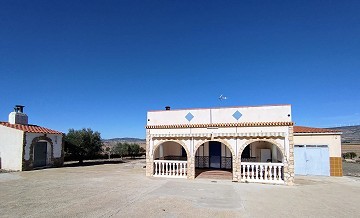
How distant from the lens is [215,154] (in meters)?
18.2

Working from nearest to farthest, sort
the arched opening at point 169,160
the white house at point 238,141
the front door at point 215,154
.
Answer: the white house at point 238,141, the arched opening at point 169,160, the front door at point 215,154

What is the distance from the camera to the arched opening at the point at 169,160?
15398 mm

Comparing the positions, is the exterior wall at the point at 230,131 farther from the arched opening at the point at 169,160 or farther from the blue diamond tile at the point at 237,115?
the arched opening at the point at 169,160

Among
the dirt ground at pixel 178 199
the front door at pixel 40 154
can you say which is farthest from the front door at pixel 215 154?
the front door at pixel 40 154

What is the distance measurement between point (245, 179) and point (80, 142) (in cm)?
2066

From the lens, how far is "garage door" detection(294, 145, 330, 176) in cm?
1684

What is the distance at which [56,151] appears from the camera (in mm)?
22719

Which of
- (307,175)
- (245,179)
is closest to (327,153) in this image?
(307,175)

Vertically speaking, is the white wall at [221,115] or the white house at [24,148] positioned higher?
the white wall at [221,115]

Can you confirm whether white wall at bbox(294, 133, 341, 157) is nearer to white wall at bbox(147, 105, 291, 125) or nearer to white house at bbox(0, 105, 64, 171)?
white wall at bbox(147, 105, 291, 125)

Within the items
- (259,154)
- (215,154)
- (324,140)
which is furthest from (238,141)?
(324,140)

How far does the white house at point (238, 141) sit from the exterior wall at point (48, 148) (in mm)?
11429

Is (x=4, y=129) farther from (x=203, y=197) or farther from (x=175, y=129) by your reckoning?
(x=203, y=197)

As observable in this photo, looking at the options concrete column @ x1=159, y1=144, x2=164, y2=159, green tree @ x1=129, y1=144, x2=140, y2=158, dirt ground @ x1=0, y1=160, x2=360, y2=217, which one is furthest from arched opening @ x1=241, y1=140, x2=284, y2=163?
green tree @ x1=129, y1=144, x2=140, y2=158
